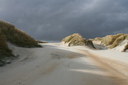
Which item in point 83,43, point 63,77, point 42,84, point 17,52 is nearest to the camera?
point 42,84

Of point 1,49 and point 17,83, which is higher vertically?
point 1,49

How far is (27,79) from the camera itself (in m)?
3.04

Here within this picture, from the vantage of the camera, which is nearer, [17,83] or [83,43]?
[17,83]

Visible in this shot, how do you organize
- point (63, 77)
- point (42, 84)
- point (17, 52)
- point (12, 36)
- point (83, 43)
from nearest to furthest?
point (42, 84), point (63, 77), point (17, 52), point (12, 36), point (83, 43)

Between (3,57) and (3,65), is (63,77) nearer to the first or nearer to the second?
(3,65)

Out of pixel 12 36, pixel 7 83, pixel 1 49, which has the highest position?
pixel 12 36

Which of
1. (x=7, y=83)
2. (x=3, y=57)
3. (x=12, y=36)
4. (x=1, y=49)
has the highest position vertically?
(x=12, y=36)

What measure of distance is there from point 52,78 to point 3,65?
2784mm

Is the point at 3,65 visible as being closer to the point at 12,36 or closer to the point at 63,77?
the point at 63,77

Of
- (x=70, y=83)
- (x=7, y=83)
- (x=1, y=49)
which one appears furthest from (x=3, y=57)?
(x=70, y=83)

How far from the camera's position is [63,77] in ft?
10.5

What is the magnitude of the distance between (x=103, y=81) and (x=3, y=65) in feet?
13.4

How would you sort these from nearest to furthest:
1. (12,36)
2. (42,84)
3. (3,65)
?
(42,84), (3,65), (12,36)

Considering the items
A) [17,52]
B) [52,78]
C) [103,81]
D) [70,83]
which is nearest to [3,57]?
[17,52]
